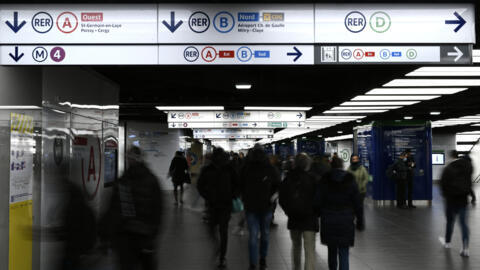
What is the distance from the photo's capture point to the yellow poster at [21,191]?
6.26m

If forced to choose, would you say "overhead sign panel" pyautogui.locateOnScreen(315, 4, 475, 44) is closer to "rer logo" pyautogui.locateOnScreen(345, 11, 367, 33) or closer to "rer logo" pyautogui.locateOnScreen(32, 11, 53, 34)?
"rer logo" pyautogui.locateOnScreen(345, 11, 367, 33)

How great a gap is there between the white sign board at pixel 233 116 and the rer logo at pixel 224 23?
521 inches

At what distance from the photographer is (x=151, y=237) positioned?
203 inches

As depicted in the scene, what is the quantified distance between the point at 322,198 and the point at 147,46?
296 centimetres

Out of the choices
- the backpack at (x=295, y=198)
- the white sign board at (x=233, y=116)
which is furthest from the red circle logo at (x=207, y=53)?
the white sign board at (x=233, y=116)

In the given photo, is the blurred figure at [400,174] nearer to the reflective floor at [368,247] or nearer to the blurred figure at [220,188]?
the reflective floor at [368,247]

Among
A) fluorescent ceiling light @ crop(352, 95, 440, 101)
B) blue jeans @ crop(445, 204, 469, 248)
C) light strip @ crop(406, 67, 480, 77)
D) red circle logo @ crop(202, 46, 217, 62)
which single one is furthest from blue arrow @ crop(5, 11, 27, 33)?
fluorescent ceiling light @ crop(352, 95, 440, 101)

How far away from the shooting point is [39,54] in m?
6.25

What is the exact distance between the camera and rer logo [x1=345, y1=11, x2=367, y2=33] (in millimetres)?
6465

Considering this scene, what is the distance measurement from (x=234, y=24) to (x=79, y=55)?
→ 6.69ft

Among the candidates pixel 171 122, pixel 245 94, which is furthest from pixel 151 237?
pixel 171 122

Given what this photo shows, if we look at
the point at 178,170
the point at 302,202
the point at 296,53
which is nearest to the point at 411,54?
the point at 296,53

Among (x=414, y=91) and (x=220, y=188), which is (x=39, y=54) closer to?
(x=220, y=188)

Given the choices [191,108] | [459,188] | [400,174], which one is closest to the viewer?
[459,188]
